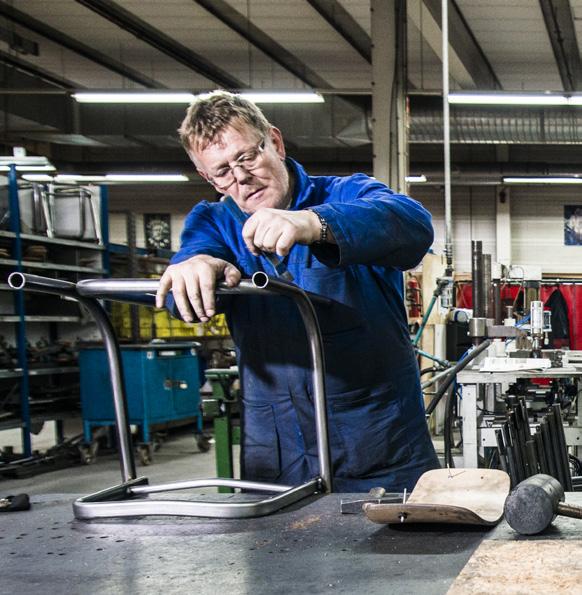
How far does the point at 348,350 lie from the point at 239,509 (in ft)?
1.62

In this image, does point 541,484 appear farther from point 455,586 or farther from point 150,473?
point 150,473

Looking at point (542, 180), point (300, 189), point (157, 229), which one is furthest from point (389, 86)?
point (157, 229)

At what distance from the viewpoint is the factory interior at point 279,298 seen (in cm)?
89

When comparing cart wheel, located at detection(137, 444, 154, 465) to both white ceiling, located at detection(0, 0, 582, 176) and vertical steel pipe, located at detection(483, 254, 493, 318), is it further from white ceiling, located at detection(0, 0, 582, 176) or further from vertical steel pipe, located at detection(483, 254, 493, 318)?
white ceiling, located at detection(0, 0, 582, 176)

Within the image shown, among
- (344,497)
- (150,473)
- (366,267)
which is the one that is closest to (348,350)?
(366,267)

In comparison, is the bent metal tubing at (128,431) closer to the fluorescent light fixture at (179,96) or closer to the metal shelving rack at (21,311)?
the metal shelving rack at (21,311)

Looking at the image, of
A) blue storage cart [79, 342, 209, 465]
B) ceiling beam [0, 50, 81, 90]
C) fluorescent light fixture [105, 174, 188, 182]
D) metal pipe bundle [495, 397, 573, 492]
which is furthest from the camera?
fluorescent light fixture [105, 174, 188, 182]

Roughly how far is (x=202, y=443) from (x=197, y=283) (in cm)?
537

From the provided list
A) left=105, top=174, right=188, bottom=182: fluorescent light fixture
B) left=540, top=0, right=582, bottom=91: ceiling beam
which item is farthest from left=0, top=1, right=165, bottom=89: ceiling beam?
left=540, top=0, right=582, bottom=91: ceiling beam

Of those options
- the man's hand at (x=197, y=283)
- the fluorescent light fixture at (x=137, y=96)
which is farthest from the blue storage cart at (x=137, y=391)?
the man's hand at (x=197, y=283)

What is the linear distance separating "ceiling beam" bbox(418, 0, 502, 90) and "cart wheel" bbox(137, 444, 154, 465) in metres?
4.80

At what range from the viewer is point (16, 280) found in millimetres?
1014

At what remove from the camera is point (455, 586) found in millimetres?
694

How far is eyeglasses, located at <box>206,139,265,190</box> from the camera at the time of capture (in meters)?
1.37
